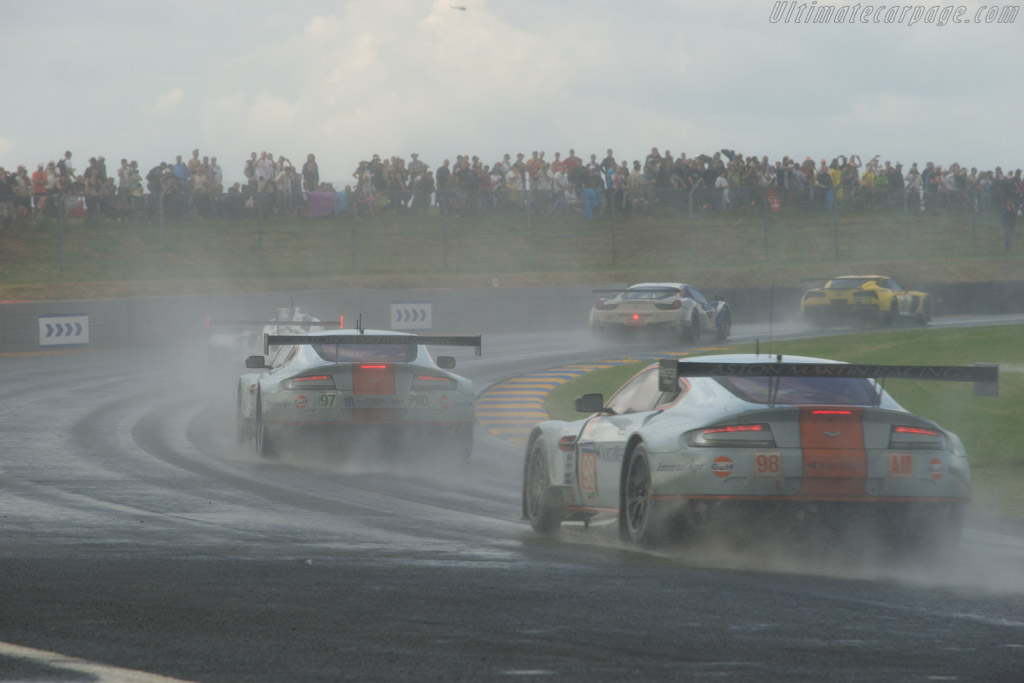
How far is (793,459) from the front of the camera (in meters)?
7.50

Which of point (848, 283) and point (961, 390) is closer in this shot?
point (961, 390)

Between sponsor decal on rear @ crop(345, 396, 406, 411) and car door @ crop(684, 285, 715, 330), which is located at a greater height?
car door @ crop(684, 285, 715, 330)

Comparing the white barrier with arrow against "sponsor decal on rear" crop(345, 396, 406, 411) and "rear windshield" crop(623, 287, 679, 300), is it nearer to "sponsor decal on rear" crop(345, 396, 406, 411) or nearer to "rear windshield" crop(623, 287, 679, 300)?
"rear windshield" crop(623, 287, 679, 300)

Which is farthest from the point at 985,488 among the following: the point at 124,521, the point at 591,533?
the point at 124,521

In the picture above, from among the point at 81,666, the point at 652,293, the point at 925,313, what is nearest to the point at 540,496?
the point at 81,666

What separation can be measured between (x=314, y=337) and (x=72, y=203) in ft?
72.8

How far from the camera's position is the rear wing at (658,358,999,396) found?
7.87 m

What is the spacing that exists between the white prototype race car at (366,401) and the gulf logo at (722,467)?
5.37 meters

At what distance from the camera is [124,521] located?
943 centimetres

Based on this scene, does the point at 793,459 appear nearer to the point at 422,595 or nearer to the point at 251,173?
the point at 422,595

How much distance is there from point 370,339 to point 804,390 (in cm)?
554

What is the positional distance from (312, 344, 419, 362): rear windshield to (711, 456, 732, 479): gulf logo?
20.9ft

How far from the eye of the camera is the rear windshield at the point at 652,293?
2850 cm

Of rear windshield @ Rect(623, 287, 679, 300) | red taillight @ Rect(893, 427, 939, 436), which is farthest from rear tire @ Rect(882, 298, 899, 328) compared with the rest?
red taillight @ Rect(893, 427, 939, 436)
